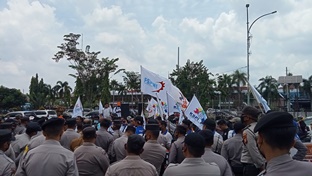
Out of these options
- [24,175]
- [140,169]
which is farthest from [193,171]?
[24,175]

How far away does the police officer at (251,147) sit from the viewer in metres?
5.24

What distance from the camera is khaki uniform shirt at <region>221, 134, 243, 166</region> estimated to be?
6.74 m

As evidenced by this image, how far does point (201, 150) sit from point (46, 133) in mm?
1931

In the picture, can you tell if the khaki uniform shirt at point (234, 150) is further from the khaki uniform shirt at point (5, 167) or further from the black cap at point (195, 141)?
the khaki uniform shirt at point (5, 167)

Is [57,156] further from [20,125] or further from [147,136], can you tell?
[20,125]

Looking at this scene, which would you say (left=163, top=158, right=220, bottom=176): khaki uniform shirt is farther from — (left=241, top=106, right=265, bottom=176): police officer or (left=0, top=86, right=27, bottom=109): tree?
(left=0, top=86, right=27, bottom=109): tree

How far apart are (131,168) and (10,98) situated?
2540 inches

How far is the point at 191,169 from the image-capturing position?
13.5 ft

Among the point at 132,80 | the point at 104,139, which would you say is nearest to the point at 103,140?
the point at 104,139

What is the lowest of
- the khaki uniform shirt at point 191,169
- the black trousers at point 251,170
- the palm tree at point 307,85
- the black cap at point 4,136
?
the black trousers at point 251,170

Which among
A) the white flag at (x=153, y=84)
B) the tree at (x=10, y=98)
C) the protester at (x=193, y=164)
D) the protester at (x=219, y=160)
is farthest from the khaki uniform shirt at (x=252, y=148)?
the tree at (x=10, y=98)

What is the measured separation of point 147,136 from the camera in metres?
6.58

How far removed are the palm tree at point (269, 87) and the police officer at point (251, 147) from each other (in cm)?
6414

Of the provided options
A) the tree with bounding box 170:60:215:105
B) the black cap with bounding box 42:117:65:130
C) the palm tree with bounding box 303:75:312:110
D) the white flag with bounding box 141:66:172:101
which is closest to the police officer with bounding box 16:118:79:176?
the black cap with bounding box 42:117:65:130
